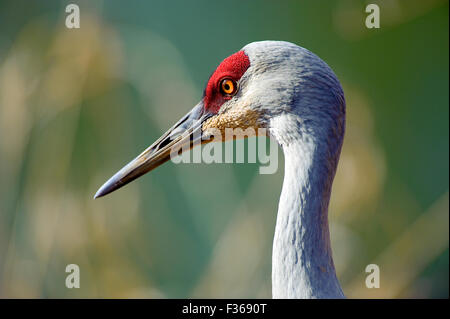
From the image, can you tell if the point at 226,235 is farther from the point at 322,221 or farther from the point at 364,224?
the point at 322,221

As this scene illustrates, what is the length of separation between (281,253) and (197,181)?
1834 mm

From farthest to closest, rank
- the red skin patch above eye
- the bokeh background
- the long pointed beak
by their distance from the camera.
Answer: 1. the bokeh background
2. the long pointed beak
3. the red skin patch above eye

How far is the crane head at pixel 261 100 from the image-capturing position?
1.25m

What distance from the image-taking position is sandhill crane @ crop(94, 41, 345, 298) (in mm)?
1185

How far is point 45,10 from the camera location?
3080 millimetres

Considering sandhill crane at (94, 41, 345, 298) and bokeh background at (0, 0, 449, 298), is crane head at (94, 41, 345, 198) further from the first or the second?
bokeh background at (0, 0, 449, 298)

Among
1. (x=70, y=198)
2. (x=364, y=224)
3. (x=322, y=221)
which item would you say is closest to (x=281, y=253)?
(x=322, y=221)

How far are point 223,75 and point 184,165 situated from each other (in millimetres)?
1618

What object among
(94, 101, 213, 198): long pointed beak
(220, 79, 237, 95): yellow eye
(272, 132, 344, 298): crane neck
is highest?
(220, 79, 237, 95): yellow eye

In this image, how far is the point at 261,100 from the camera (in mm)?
1320

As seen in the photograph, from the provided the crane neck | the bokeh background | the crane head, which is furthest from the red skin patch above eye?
the bokeh background

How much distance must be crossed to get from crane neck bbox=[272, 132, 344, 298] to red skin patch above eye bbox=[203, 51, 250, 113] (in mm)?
256

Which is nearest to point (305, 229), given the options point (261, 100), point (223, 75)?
point (261, 100)

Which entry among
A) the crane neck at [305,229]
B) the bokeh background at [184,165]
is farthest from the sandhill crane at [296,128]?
the bokeh background at [184,165]
